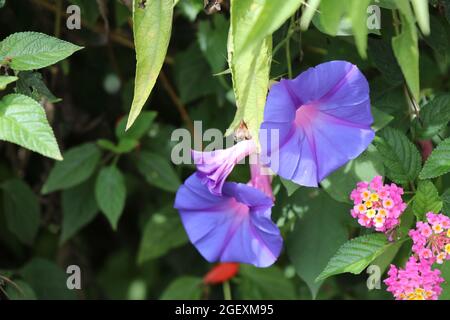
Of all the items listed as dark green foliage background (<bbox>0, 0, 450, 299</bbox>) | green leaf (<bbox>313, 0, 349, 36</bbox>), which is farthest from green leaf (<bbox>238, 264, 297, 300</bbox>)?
green leaf (<bbox>313, 0, 349, 36</bbox>)

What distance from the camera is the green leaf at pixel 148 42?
1.07m

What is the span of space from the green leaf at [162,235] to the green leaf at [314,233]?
37cm

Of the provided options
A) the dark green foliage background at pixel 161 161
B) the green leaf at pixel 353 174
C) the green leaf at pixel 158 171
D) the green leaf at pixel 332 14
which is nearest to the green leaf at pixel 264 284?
the dark green foliage background at pixel 161 161

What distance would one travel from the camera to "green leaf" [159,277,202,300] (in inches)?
67.9

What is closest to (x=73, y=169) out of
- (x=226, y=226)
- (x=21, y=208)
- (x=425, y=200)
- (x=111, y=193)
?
(x=111, y=193)

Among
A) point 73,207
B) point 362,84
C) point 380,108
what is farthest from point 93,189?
point 362,84

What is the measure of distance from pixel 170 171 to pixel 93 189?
0.20 m

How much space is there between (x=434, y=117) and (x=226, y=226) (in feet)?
1.27

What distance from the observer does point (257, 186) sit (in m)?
1.29

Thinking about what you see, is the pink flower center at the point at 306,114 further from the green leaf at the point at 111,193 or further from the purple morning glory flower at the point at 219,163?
the green leaf at the point at 111,193

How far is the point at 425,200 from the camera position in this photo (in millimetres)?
1154

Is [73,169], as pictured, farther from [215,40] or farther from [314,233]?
[314,233]
